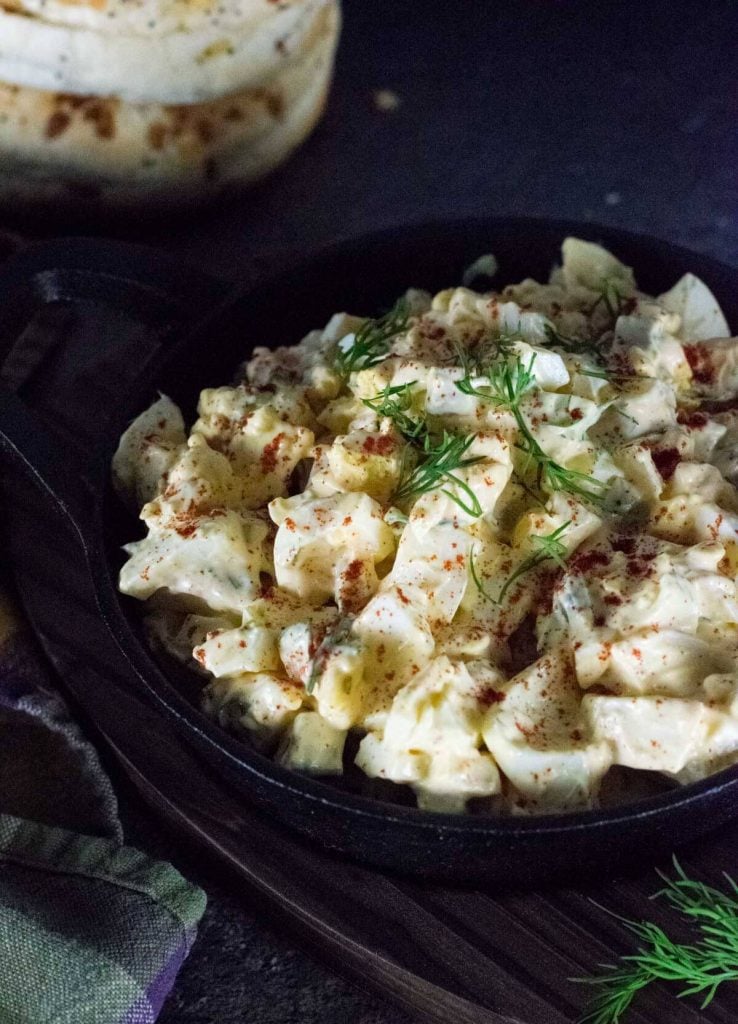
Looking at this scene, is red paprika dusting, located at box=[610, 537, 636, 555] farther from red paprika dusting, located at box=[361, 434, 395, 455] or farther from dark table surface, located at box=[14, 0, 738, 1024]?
dark table surface, located at box=[14, 0, 738, 1024]

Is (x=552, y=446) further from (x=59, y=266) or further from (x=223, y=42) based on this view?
(x=223, y=42)

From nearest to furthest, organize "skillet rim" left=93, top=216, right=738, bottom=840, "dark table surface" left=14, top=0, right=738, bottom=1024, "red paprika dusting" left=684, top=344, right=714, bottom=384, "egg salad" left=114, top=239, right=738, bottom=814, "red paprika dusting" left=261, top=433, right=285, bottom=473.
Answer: "skillet rim" left=93, top=216, right=738, bottom=840
"egg salad" left=114, top=239, right=738, bottom=814
"red paprika dusting" left=261, top=433, right=285, bottom=473
"red paprika dusting" left=684, top=344, right=714, bottom=384
"dark table surface" left=14, top=0, right=738, bottom=1024

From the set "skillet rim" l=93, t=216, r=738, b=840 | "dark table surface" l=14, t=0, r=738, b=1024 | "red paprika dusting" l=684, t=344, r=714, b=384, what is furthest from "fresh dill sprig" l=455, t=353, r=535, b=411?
"dark table surface" l=14, t=0, r=738, b=1024

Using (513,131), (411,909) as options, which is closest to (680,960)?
(411,909)

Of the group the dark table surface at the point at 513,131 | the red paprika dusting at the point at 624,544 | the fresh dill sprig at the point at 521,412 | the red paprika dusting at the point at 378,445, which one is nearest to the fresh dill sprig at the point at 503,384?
the fresh dill sprig at the point at 521,412

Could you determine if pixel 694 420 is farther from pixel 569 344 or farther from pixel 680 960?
pixel 680 960

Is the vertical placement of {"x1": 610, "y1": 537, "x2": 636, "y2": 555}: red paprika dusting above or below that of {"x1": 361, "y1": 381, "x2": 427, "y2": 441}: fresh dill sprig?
below
